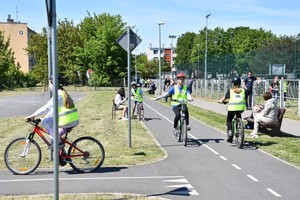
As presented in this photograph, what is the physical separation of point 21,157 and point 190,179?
313 centimetres

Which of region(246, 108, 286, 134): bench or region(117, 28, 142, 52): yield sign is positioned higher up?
region(117, 28, 142, 52): yield sign

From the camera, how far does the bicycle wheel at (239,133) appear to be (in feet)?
35.6

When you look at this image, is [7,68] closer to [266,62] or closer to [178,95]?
[266,62]

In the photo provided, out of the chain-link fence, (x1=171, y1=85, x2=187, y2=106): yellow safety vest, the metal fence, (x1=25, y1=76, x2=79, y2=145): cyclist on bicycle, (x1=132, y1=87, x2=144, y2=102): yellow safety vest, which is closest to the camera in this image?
(x1=25, y1=76, x2=79, y2=145): cyclist on bicycle

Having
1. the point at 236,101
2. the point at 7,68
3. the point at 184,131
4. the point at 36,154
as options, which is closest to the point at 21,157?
the point at 36,154

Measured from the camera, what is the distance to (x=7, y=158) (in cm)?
820

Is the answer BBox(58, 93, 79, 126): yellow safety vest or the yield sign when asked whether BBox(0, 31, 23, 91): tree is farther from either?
BBox(58, 93, 79, 126): yellow safety vest

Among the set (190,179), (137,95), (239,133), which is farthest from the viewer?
(137,95)

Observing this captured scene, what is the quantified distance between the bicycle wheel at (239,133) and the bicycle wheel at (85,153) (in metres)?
4.00

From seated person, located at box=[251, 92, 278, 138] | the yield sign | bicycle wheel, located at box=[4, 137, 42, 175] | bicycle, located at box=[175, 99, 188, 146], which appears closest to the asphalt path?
bicycle wheel, located at box=[4, 137, 42, 175]

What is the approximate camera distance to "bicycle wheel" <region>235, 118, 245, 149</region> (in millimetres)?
10852

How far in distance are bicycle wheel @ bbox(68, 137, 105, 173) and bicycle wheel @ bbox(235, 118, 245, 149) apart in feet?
13.1

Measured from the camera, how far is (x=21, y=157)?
8242 millimetres

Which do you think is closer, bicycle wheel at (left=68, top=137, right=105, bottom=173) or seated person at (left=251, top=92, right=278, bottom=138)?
bicycle wheel at (left=68, top=137, right=105, bottom=173)
